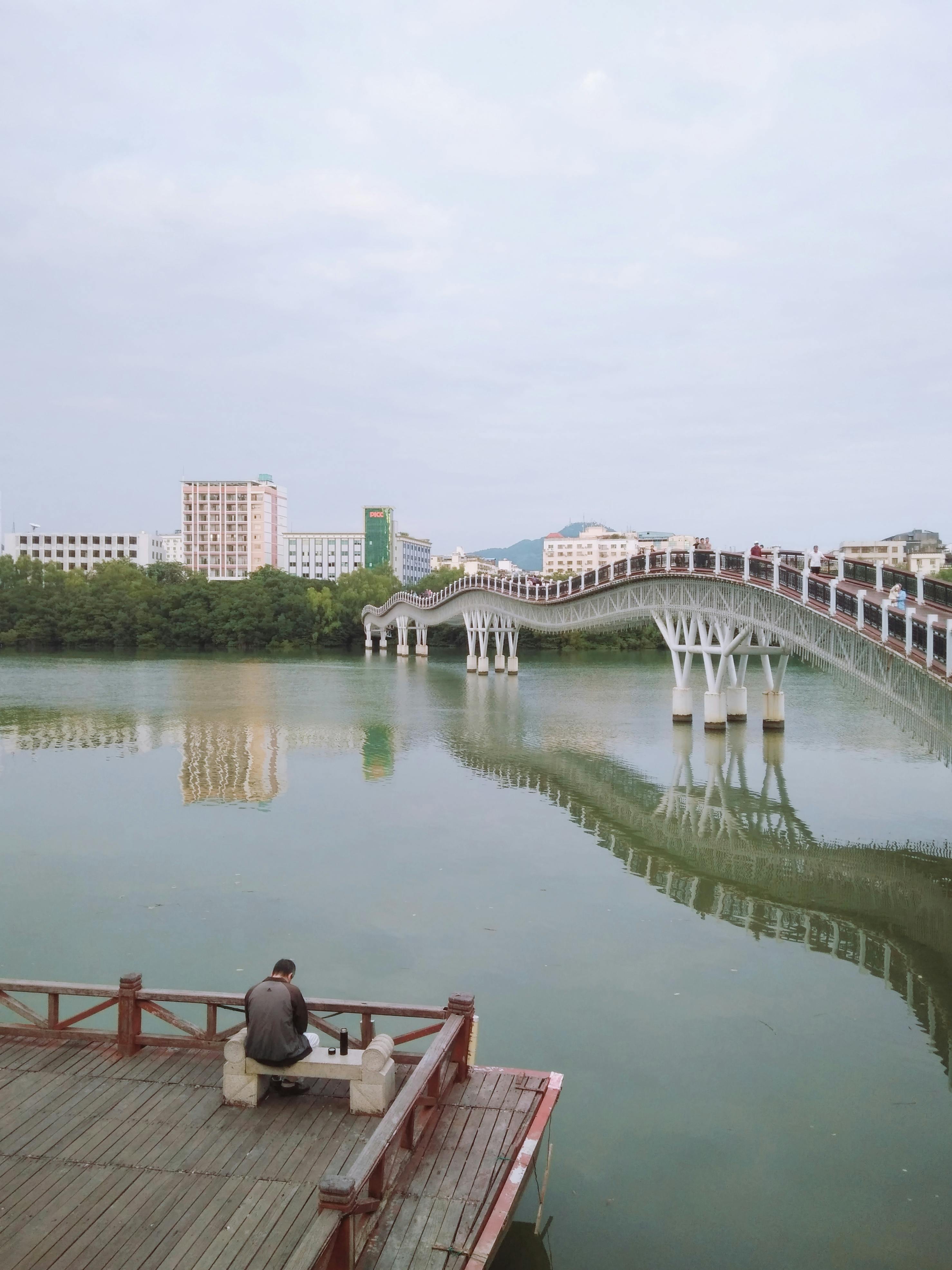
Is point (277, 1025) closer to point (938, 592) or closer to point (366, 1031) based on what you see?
point (366, 1031)

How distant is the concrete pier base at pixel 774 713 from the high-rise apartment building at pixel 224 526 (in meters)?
145

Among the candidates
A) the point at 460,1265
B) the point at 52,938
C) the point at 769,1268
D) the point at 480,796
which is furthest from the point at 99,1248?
the point at 480,796

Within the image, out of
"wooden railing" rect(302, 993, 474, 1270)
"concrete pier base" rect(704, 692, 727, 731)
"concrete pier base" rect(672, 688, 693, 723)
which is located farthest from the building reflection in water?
"wooden railing" rect(302, 993, 474, 1270)

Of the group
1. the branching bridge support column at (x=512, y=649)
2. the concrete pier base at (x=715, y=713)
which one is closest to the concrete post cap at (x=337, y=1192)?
the concrete pier base at (x=715, y=713)

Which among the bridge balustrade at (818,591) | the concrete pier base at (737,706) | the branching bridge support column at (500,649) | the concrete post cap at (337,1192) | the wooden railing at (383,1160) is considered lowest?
the wooden railing at (383,1160)

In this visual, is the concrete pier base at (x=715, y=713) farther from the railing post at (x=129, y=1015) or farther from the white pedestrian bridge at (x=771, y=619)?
the railing post at (x=129, y=1015)

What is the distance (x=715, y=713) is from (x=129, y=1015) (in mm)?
27976

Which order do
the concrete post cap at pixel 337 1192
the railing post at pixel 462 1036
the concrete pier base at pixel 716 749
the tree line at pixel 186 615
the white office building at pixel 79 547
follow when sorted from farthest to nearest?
1. the white office building at pixel 79 547
2. the tree line at pixel 186 615
3. the concrete pier base at pixel 716 749
4. the railing post at pixel 462 1036
5. the concrete post cap at pixel 337 1192

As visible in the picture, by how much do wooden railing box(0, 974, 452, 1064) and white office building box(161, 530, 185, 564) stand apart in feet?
579

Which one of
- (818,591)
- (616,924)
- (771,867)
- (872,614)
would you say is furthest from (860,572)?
(616,924)

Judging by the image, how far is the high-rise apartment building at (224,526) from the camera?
171 meters

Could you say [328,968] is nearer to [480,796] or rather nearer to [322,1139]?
[322,1139]

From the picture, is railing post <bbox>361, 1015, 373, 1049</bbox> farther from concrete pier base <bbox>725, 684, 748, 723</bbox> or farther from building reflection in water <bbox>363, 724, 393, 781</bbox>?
concrete pier base <bbox>725, 684, 748, 723</bbox>

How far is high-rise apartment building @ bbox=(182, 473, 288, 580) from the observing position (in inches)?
6742
